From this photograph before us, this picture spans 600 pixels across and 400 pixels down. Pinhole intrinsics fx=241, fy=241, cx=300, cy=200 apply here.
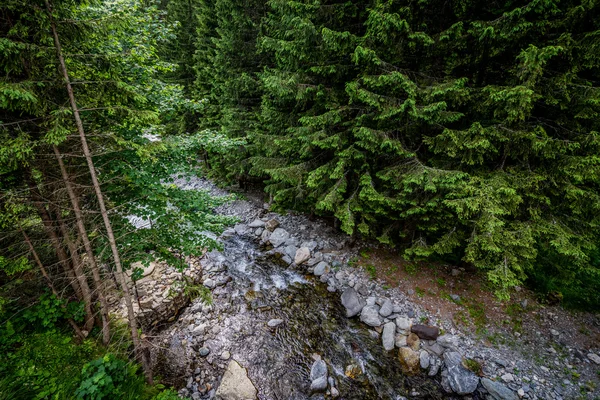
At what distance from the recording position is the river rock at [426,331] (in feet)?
22.0

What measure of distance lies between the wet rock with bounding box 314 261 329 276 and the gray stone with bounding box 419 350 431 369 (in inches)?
150

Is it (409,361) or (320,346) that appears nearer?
(409,361)

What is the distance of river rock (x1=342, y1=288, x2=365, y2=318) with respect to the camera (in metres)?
7.65

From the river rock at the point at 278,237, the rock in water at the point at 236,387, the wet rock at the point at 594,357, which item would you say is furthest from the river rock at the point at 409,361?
the river rock at the point at 278,237

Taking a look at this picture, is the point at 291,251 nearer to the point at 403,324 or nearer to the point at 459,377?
the point at 403,324

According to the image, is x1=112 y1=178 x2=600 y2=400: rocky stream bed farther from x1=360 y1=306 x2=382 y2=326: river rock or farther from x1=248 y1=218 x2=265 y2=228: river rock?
x1=248 y1=218 x2=265 y2=228: river rock

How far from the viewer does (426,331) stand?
675 centimetres

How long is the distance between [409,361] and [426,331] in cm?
100

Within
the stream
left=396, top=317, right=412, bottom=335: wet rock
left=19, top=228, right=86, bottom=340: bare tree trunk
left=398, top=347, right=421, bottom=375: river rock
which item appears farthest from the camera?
left=396, top=317, right=412, bottom=335: wet rock

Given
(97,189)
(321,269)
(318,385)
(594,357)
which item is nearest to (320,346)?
(318,385)

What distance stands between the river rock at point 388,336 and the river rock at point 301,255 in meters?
3.81

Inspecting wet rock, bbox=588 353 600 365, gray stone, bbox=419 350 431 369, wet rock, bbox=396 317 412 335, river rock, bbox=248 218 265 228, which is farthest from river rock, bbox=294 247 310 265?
wet rock, bbox=588 353 600 365

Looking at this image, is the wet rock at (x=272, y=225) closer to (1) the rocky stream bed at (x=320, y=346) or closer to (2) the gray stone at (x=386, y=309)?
(1) the rocky stream bed at (x=320, y=346)

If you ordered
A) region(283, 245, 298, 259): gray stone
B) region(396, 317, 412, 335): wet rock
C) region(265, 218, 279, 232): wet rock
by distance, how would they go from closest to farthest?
region(396, 317, 412, 335): wet rock < region(283, 245, 298, 259): gray stone < region(265, 218, 279, 232): wet rock
